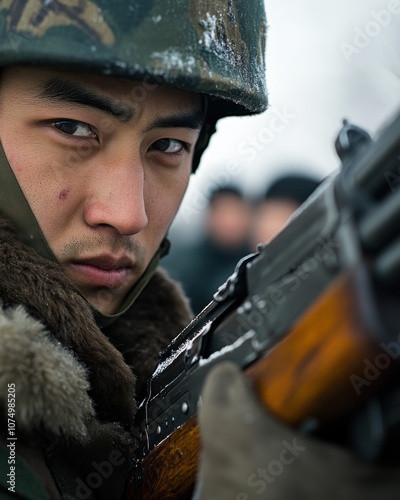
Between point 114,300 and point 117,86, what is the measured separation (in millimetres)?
571

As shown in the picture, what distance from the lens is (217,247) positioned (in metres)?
4.74

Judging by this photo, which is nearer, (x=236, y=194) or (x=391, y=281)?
(x=391, y=281)

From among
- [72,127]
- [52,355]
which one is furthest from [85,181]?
[52,355]

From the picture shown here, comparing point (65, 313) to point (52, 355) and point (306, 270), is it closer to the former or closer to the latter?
point (52, 355)

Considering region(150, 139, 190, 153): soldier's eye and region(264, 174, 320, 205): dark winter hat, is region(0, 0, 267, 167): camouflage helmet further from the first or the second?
region(264, 174, 320, 205): dark winter hat

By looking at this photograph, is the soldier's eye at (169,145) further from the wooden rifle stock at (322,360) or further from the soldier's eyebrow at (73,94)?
the wooden rifle stock at (322,360)

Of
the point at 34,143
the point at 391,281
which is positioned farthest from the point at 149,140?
the point at 391,281

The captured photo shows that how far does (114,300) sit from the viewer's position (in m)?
1.87

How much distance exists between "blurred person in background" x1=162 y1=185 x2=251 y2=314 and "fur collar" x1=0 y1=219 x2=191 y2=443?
2797 millimetres

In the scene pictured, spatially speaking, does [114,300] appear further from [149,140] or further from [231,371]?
[231,371]

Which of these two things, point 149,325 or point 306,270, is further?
point 149,325

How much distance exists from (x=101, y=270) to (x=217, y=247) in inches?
119

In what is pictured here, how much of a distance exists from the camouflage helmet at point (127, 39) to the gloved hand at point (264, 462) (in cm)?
78

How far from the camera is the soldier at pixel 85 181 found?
1319 mm
